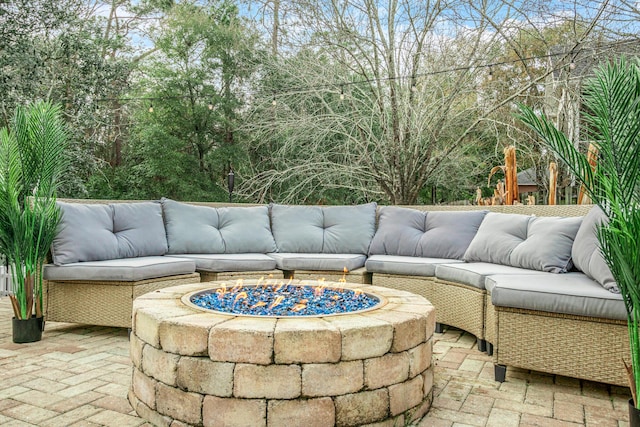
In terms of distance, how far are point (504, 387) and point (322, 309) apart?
108 cm

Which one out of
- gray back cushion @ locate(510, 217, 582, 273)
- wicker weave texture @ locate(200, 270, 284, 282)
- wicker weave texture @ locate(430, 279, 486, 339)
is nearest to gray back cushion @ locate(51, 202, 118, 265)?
wicker weave texture @ locate(200, 270, 284, 282)

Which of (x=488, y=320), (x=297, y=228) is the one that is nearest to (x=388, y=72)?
(x=297, y=228)

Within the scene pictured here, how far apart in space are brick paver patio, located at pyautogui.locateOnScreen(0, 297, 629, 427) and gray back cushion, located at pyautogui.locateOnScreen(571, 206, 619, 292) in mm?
611

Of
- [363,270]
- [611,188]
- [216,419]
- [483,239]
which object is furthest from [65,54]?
[611,188]

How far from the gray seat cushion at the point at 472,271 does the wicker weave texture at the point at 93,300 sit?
6.99ft

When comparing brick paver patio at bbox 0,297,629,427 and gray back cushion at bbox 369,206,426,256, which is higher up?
gray back cushion at bbox 369,206,426,256

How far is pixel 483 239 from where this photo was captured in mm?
3789

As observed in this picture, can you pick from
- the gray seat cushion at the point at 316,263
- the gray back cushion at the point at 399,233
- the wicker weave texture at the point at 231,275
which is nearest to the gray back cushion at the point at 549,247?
the gray back cushion at the point at 399,233

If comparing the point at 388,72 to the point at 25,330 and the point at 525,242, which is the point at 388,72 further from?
the point at 25,330

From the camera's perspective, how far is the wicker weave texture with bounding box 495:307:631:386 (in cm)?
Answer: 228

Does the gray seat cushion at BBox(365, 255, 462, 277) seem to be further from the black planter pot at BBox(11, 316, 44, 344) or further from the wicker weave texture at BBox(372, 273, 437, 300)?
the black planter pot at BBox(11, 316, 44, 344)

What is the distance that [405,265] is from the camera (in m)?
3.83

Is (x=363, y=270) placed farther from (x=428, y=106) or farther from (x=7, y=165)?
(x=428, y=106)

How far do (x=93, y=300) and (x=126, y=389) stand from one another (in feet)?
3.99
